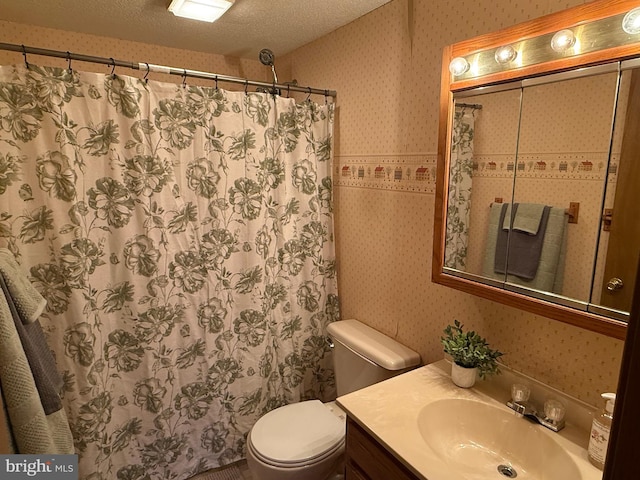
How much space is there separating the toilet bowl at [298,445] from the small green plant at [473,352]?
65 cm

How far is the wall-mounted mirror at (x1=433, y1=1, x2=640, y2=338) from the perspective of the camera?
3.17 ft

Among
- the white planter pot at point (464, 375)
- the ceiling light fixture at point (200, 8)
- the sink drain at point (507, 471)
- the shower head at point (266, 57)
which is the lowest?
the sink drain at point (507, 471)

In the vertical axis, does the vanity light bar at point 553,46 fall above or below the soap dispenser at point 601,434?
above

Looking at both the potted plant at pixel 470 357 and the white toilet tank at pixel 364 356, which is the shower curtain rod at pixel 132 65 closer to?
the white toilet tank at pixel 364 356

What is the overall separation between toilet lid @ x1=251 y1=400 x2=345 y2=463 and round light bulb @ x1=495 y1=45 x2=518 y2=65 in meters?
1.55

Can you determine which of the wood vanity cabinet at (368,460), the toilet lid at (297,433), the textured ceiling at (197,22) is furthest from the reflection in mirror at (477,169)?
the toilet lid at (297,433)

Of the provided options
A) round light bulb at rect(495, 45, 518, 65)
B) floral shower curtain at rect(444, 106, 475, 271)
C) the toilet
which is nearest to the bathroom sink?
the toilet

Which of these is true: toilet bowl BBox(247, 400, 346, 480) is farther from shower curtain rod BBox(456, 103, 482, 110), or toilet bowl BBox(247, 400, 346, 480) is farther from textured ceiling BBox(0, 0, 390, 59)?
textured ceiling BBox(0, 0, 390, 59)

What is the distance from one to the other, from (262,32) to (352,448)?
2039mm

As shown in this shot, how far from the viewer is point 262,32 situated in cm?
204

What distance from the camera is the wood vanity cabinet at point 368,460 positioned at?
41.6 inches

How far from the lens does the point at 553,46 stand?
1.05m

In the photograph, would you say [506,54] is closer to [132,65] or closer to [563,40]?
[563,40]

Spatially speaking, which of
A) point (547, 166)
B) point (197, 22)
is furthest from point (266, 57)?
point (547, 166)
